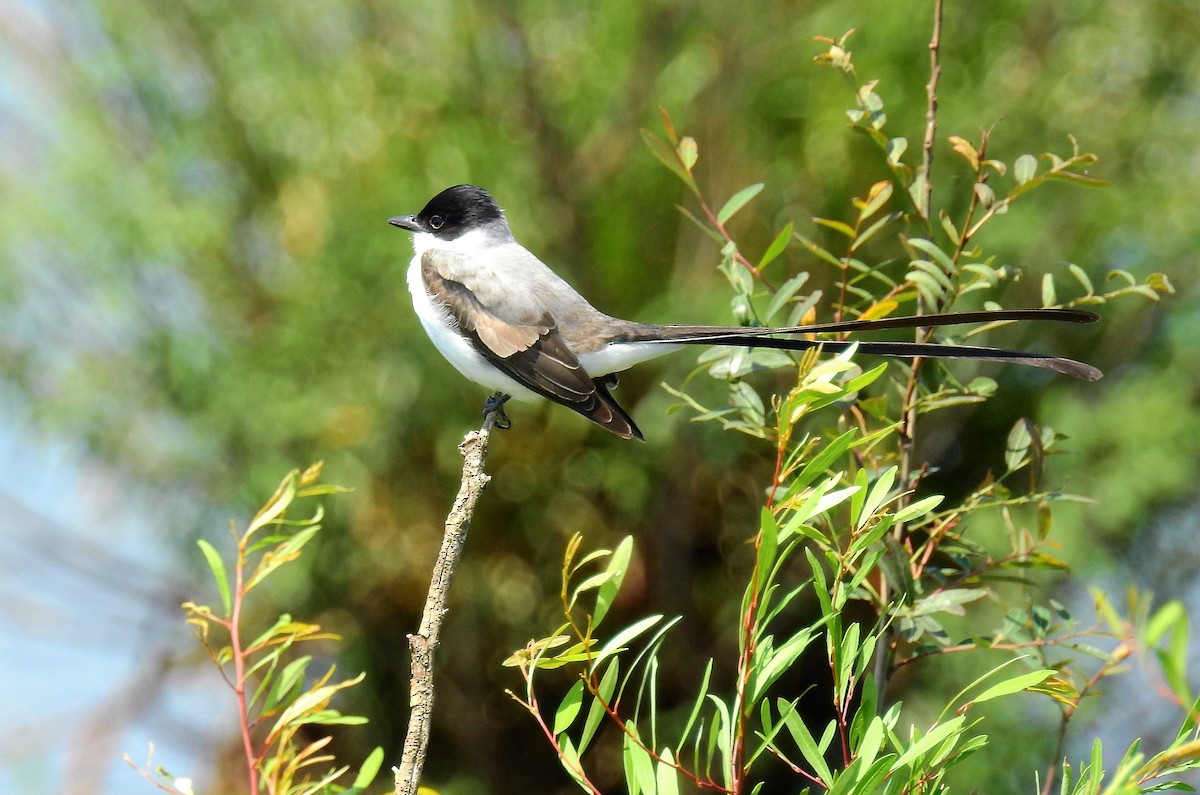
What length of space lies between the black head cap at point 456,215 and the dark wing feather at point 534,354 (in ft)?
0.84

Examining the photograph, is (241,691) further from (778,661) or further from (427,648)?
(778,661)

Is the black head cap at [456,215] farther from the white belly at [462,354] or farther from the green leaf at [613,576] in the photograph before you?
the green leaf at [613,576]

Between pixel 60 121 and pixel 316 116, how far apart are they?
914 millimetres

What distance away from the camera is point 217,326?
4.12m

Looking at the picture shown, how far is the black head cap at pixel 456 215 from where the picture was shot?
2.75 meters

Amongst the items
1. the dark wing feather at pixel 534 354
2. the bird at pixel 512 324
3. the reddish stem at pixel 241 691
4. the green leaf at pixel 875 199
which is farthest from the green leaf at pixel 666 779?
the dark wing feather at pixel 534 354

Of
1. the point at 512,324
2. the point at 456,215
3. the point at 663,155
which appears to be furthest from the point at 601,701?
the point at 456,215

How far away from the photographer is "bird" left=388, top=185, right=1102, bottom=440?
7.50 ft

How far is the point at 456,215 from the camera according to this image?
2785 mm

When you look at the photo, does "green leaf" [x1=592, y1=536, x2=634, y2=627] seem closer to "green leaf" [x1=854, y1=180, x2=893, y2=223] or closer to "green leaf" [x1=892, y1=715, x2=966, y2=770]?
"green leaf" [x1=892, y1=715, x2=966, y2=770]

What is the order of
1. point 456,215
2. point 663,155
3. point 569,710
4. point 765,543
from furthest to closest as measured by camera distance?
1. point 456,215
2. point 663,155
3. point 569,710
4. point 765,543

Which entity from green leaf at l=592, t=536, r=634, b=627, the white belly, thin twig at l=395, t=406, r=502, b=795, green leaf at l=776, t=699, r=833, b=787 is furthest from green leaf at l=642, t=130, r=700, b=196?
the white belly

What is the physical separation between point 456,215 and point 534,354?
23.3 inches

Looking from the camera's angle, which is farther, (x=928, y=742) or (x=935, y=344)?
(x=935, y=344)
